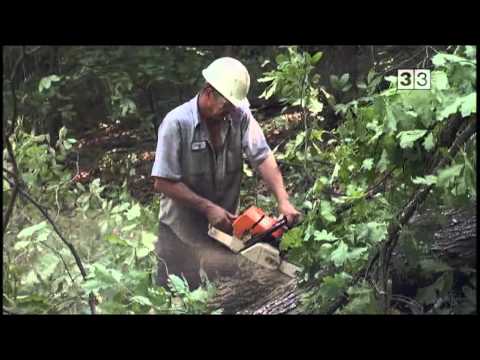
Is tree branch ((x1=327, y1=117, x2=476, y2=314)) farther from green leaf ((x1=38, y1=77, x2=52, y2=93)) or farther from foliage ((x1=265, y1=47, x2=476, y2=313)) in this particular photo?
green leaf ((x1=38, y1=77, x2=52, y2=93))

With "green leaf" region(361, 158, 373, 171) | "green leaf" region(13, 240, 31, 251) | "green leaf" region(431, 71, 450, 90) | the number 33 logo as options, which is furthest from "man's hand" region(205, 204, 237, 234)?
"green leaf" region(431, 71, 450, 90)

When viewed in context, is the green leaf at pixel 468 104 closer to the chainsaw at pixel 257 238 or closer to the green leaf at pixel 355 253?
the green leaf at pixel 355 253

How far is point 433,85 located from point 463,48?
24 centimetres

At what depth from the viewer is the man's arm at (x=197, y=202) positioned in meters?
3.17

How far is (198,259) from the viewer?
3191 millimetres

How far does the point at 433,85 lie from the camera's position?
9.07 feet

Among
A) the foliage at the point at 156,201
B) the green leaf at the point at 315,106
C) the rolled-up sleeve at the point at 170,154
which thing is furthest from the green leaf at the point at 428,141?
the rolled-up sleeve at the point at 170,154

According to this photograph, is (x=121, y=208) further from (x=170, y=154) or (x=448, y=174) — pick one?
(x=448, y=174)

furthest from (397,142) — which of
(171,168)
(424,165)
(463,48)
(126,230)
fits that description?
(126,230)

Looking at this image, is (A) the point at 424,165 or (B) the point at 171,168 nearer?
(A) the point at 424,165

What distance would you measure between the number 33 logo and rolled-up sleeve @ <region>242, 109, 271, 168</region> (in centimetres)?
57

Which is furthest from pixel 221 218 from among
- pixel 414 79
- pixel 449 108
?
pixel 449 108

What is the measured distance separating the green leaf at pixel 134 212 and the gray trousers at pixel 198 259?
0.11 metres

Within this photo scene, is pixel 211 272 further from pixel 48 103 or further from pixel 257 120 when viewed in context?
pixel 48 103
